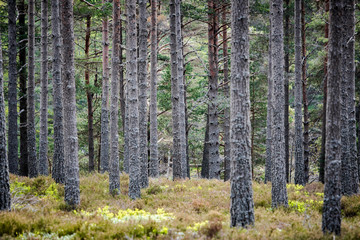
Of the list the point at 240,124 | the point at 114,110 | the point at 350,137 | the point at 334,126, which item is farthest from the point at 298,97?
the point at 240,124

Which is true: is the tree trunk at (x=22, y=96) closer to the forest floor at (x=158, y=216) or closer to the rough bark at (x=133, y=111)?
the forest floor at (x=158, y=216)

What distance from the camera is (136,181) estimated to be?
10680mm

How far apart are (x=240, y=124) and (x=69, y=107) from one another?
5.38 metres

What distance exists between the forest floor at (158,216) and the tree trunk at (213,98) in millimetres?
4615

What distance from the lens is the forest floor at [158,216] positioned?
5941 mm

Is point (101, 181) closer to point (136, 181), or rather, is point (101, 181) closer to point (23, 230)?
point (136, 181)

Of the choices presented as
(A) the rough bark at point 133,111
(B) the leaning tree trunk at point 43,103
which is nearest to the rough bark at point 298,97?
(A) the rough bark at point 133,111

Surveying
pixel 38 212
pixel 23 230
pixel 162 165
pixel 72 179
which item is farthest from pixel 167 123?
pixel 23 230

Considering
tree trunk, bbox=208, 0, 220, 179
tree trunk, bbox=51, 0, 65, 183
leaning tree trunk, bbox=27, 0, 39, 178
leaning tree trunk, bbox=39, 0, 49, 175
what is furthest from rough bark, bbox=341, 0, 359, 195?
leaning tree trunk, bbox=27, 0, 39, 178

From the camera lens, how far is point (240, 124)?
6.66 meters

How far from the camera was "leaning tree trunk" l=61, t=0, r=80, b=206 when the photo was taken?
29.6 feet

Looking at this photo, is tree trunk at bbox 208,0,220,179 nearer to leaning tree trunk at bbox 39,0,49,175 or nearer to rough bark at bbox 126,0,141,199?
rough bark at bbox 126,0,141,199

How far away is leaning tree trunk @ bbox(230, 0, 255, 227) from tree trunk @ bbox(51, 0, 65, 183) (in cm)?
791

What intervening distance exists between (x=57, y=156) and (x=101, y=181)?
258 cm
